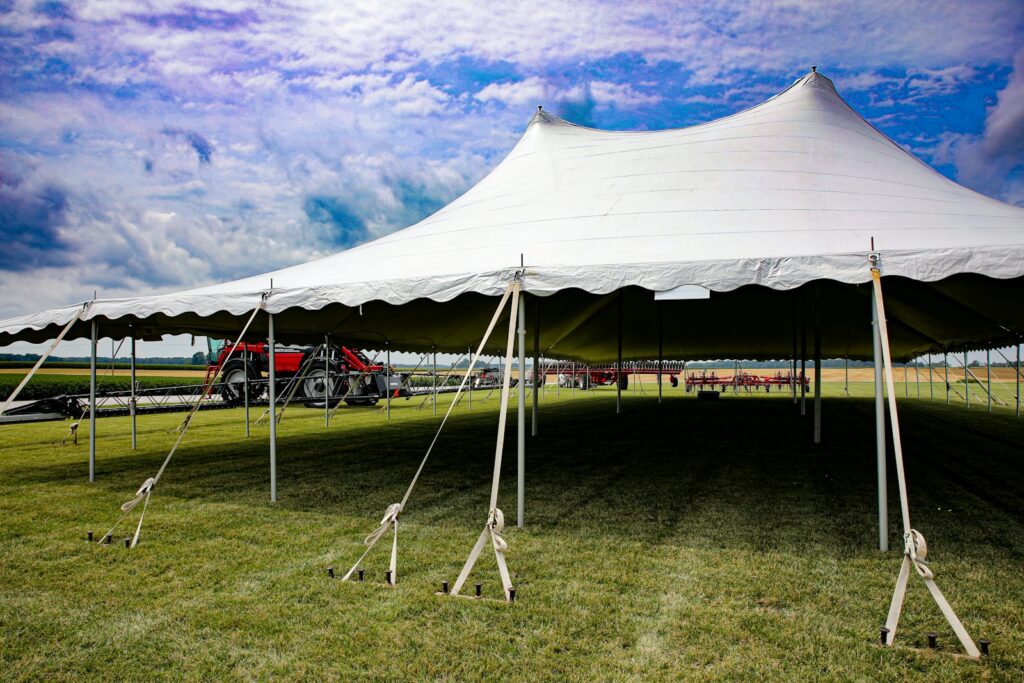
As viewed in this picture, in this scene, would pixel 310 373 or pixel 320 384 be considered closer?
pixel 310 373

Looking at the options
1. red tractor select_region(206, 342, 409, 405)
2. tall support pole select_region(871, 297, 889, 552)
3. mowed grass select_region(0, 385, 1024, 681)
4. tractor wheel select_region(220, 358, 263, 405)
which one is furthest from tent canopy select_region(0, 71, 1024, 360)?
tractor wheel select_region(220, 358, 263, 405)

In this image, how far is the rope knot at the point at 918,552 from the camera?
271 centimetres

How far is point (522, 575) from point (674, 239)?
2588 millimetres

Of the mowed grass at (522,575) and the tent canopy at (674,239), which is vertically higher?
the tent canopy at (674,239)

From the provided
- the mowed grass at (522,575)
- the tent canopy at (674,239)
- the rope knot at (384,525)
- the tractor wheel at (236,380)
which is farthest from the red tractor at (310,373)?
the rope knot at (384,525)

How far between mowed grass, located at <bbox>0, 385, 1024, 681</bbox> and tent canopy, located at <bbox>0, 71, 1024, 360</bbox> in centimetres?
157

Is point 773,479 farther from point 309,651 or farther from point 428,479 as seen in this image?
point 309,651

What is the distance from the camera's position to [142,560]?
3.71m

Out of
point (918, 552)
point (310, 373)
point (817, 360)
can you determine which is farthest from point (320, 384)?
point (918, 552)

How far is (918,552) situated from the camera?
2779 mm

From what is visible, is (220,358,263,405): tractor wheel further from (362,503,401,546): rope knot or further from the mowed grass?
(362,503,401,546): rope knot

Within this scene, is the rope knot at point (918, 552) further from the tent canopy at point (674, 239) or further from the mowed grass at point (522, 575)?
the tent canopy at point (674, 239)

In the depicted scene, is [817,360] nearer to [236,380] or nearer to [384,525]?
[384,525]

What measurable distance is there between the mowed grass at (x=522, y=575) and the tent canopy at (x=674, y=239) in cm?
157
